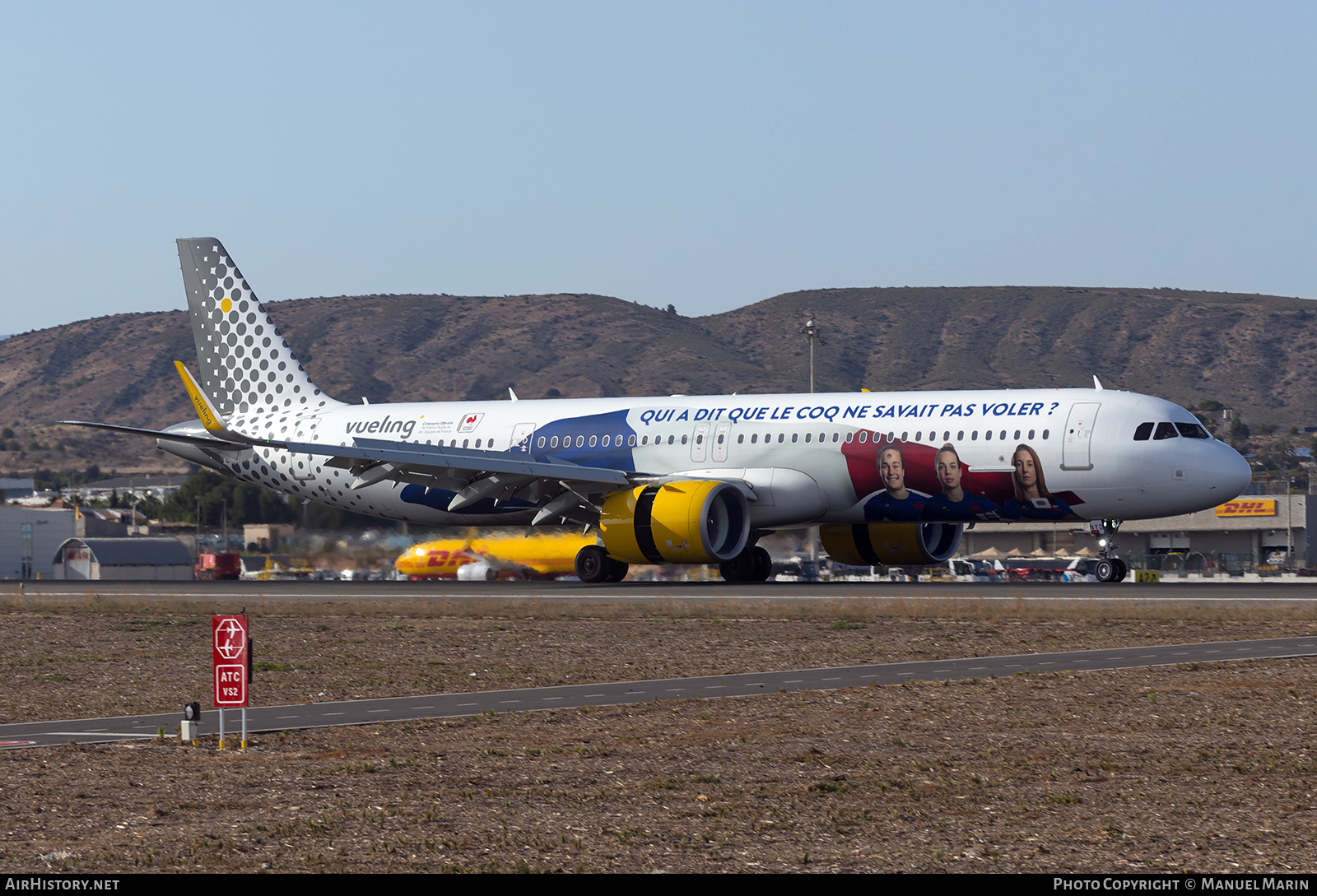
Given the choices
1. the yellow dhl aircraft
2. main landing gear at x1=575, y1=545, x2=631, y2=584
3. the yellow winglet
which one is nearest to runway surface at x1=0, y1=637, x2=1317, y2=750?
main landing gear at x1=575, y1=545, x2=631, y2=584

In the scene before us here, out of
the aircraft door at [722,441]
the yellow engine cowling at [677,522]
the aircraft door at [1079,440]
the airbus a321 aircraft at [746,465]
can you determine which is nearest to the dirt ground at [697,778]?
the aircraft door at [1079,440]

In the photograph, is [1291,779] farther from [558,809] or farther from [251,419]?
[251,419]

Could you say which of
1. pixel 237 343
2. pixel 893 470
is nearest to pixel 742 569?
pixel 893 470

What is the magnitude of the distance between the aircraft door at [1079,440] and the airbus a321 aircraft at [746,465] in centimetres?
4

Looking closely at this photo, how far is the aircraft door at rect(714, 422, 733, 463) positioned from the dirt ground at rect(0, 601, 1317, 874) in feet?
54.2

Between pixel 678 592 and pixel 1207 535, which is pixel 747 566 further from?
pixel 1207 535

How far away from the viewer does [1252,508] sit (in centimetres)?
9025

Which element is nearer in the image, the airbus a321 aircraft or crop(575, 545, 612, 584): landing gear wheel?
the airbus a321 aircraft

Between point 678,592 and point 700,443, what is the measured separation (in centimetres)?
465

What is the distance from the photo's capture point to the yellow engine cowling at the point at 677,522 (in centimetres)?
3638

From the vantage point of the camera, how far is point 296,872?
8.91 meters

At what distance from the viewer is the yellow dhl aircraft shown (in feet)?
151

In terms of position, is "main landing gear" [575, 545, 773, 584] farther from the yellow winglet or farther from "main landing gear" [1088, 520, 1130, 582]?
the yellow winglet

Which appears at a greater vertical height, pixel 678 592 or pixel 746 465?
pixel 746 465
